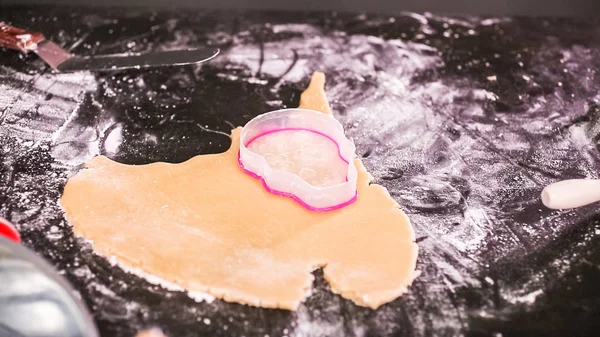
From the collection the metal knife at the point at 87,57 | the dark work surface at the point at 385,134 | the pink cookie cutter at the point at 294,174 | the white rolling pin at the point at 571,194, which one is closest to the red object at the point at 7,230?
the dark work surface at the point at 385,134

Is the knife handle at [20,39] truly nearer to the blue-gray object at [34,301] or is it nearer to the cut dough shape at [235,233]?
the cut dough shape at [235,233]

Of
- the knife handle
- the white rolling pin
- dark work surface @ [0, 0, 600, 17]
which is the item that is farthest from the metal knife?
the white rolling pin

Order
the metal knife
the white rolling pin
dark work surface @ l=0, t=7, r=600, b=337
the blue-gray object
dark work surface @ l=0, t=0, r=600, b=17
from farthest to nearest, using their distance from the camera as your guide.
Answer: dark work surface @ l=0, t=0, r=600, b=17
the metal knife
the white rolling pin
dark work surface @ l=0, t=7, r=600, b=337
the blue-gray object

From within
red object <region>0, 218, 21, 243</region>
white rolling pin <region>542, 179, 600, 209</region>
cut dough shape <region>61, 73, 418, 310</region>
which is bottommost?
cut dough shape <region>61, 73, 418, 310</region>

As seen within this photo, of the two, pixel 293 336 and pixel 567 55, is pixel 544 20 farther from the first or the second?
pixel 293 336

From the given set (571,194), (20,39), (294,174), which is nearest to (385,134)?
(294,174)

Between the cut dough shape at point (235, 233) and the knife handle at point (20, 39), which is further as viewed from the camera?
the knife handle at point (20, 39)

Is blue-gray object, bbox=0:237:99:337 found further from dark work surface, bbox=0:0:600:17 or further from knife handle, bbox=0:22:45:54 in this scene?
dark work surface, bbox=0:0:600:17
